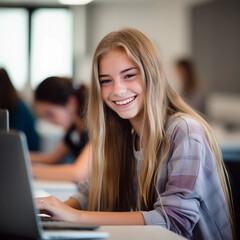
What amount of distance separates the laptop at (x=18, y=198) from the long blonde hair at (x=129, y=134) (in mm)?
503

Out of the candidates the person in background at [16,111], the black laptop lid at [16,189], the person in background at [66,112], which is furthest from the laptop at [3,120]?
the person in background at [16,111]

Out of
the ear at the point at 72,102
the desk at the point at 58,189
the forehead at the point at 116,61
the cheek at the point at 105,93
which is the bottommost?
the desk at the point at 58,189

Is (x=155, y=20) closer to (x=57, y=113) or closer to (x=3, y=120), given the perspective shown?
(x=57, y=113)

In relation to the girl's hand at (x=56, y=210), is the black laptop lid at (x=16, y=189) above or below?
above

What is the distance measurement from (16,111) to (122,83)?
78.2 inches

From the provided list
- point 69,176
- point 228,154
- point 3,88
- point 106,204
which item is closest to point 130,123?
point 106,204

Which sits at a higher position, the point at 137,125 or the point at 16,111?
the point at 137,125

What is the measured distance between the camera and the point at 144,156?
66.0 inches

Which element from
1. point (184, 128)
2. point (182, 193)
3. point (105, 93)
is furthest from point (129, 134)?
point (182, 193)

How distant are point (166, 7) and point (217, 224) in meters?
7.08

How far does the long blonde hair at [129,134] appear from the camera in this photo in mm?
1643

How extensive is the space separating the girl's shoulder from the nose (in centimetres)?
17

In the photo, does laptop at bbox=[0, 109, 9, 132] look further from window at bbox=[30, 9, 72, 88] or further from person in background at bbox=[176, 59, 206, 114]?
window at bbox=[30, 9, 72, 88]

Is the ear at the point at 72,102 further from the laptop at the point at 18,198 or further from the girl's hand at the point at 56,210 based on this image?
the laptop at the point at 18,198
